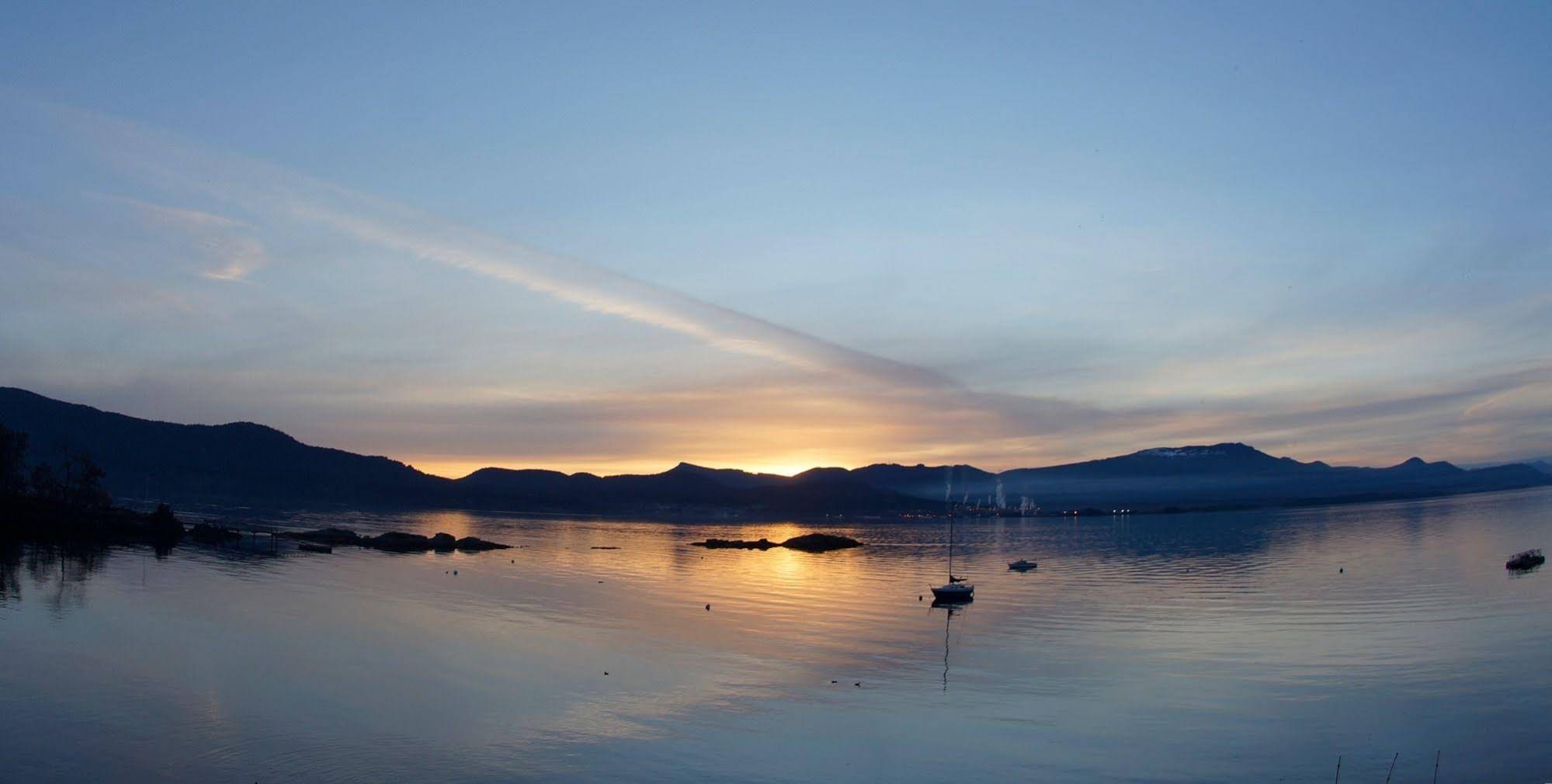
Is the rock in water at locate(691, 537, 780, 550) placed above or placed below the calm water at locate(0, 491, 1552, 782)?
below

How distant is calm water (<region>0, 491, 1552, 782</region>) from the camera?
26.1 metres

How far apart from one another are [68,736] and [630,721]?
597 inches

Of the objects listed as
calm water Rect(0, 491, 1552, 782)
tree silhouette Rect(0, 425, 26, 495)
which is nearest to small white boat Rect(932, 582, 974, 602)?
calm water Rect(0, 491, 1552, 782)

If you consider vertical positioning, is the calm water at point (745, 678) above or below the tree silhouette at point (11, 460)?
below

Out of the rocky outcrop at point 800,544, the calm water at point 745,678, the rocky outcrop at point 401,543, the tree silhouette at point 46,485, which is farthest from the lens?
the rocky outcrop at point 800,544

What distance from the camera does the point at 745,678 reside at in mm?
37062

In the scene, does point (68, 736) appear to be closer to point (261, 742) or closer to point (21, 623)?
point (261, 742)

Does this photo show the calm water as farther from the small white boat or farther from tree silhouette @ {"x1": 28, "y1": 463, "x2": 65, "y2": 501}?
tree silhouette @ {"x1": 28, "y1": 463, "x2": 65, "y2": 501}

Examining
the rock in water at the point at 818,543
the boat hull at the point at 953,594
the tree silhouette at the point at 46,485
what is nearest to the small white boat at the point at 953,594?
the boat hull at the point at 953,594

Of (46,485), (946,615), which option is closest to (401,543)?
(46,485)

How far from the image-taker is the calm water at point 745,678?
85.7ft

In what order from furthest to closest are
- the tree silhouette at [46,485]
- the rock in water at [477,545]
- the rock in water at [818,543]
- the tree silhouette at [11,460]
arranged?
the rock in water at [818,543] < the tree silhouette at [46,485] < the rock in water at [477,545] < the tree silhouette at [11,460]

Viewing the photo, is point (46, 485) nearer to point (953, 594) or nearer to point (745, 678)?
point (953, 594)

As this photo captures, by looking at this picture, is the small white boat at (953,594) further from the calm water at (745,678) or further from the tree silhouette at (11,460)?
the tree silhouette at (11,460)
